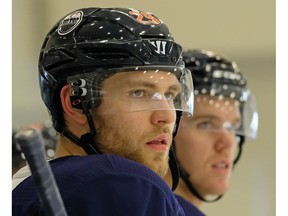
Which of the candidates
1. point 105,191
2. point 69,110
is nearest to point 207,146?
point 69,110

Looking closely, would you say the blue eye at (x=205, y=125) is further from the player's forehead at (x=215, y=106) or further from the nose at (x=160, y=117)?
the nose at (x=160, y=117)

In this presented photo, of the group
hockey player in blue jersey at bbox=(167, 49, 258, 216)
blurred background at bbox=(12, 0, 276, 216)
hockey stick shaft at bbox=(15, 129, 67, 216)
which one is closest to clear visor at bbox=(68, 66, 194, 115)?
hockey stick shaft at bbox=(15, 129, 67, 216)

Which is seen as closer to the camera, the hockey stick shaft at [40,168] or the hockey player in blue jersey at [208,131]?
the hockey stick shaft at [40,168]

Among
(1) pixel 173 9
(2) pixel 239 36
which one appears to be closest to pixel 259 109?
(2) pixel 239 36

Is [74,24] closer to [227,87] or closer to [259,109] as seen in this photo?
[227,87]

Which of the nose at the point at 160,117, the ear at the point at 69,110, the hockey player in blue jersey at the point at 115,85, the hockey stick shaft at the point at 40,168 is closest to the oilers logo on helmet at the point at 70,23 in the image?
the hockey player in blue jersey at the point at 115,85

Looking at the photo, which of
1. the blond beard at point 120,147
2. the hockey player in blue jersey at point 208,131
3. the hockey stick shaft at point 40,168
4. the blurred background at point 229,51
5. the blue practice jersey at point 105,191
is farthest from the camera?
the blurred background at point 229,51

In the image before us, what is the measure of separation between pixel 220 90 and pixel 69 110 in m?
1.00

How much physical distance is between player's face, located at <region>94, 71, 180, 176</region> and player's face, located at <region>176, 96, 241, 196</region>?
0.90 meters

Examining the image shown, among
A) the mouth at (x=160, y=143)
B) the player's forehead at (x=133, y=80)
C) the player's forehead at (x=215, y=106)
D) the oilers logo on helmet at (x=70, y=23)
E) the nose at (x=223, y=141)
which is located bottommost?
the nose at (x=223, y=141)

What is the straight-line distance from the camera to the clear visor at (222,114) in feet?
7.17

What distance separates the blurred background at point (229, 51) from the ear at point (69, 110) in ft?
3.62

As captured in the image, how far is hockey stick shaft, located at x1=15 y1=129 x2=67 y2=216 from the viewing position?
75 centimetres

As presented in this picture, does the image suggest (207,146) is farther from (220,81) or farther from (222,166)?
(220,81)
